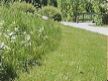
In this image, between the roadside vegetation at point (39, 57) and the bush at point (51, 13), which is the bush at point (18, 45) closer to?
the roadside vegetation at point (39, 57)

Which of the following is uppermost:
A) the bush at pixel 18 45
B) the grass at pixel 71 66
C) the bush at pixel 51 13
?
the bush at pixel 18 45

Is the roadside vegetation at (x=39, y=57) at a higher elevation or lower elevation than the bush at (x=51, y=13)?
higher

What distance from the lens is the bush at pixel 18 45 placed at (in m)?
7.61

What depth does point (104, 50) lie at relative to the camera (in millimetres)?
12773

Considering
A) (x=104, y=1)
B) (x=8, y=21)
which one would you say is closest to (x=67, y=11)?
(x=104, y=1)

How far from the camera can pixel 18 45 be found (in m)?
8.57

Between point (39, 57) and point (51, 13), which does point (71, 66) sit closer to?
point (39, 57)

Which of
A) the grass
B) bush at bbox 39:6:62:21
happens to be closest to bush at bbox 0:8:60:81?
the grass

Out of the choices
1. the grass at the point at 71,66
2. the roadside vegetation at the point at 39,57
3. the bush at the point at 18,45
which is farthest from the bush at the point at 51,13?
the bush at the point at 18,45

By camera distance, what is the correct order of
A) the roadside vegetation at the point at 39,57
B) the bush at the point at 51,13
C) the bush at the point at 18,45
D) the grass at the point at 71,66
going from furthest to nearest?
the bush at the point at 51,13, the grass at the point at 71,66, the roadside vegetation at the point at 39,57, the bush at the point at 18,45

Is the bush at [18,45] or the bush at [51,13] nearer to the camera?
the bush at [18,45]

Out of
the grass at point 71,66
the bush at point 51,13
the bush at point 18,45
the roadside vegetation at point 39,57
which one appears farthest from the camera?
the bush at point 51,13

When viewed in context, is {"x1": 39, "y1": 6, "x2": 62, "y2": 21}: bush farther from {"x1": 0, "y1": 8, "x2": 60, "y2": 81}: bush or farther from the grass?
{"x1": 0, "y1": 8, "x2": 60, "y2": 81}: bush

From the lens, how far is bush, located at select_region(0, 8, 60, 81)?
761cm
